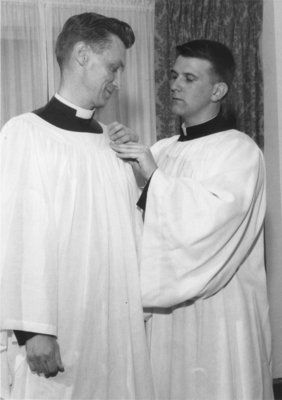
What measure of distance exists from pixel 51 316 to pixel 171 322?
2.10 ft

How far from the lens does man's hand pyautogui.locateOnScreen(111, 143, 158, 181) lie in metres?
2.16

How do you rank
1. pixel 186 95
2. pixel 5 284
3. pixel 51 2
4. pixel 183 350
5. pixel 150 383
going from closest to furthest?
pixel 5 284 < pixel 150 383 < pixel 183 350 < pixel 186 95 < pixel 51 2

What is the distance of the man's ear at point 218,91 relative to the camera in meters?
2.54

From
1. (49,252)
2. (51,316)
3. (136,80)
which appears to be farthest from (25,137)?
(136,80)

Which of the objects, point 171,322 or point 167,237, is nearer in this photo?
point 167,237

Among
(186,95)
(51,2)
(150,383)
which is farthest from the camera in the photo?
(51,2)

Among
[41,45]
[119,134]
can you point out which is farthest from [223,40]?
[119,134]

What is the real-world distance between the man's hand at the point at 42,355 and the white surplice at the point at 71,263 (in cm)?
3

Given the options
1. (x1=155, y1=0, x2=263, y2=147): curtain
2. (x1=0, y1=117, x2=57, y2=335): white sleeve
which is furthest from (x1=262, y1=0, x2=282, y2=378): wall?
(x1=0, y1=117, x2=57, y2=335): white sleeve

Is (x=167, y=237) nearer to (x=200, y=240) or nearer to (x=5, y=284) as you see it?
(x=200, y=240)

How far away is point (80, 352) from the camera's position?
6.43 feet

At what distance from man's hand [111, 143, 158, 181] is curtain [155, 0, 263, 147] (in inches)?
70.5

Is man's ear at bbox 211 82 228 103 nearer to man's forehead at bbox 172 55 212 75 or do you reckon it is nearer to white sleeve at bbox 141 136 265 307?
man's forehead at bbox 172 55 212 75

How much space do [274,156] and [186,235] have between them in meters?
1.99
